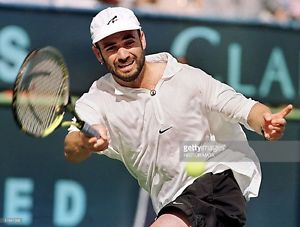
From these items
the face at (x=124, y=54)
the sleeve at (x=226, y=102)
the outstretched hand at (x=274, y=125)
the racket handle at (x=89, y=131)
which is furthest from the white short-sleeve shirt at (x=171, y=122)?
the racket handle at (x=89, y=131)

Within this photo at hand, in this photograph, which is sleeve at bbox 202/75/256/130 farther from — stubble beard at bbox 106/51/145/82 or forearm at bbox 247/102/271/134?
stubble beard at bbox 106/51/145/82

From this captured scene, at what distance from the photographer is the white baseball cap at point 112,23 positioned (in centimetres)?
542

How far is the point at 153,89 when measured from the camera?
5.48 meters

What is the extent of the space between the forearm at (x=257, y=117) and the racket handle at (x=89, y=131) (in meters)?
0.80

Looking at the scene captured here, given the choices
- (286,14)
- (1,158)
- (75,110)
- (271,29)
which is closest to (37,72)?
(75,110)

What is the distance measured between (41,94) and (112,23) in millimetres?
497

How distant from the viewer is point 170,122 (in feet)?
17.9

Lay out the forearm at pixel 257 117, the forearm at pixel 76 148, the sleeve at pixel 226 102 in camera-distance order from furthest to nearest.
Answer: the sleeve at pixel 226 102 → the forearm at pixel 257 117 → the forearm at pixel 76 148

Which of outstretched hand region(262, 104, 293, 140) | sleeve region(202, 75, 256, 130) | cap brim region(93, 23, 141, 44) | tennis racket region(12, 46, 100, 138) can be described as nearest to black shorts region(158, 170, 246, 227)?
sleeve region(202, 75, 256, 130)

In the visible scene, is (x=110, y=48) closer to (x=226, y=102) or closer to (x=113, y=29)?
(x=113, y=29)

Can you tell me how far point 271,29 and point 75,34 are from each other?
149 cm

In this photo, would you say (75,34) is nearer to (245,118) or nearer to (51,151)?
(51,151)

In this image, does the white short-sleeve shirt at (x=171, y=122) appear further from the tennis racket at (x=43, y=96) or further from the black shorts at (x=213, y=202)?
the tennis racket at (x=43, y=96)

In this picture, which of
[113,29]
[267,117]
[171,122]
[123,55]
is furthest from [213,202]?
[113,29]
